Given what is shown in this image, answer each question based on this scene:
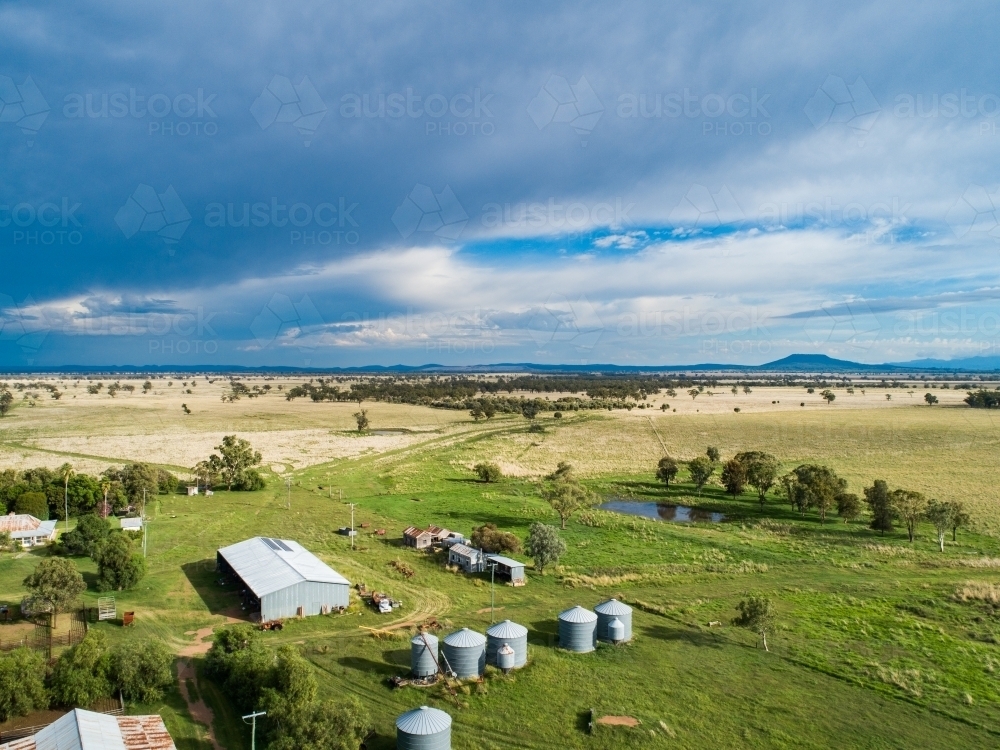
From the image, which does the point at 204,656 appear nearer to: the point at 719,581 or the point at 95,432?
the point at 719,581

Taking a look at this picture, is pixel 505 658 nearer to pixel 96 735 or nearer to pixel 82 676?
pixel 96 735

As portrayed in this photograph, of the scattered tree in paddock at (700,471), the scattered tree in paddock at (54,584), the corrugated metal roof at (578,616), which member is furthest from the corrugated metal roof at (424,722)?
the scattered tree in paddock at (700,471)

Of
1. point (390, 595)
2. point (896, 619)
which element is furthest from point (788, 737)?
point (390, 595)

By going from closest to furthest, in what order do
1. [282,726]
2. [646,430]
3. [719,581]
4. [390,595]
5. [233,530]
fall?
[282,726]
[390,595]
[719,581]
[233,530]
[646,430]

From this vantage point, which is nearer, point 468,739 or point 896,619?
point 468,739

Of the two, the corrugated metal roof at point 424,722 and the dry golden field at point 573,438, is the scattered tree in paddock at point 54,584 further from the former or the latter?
the dry golden field at point 573,438

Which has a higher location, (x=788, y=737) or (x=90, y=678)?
(x=90, y=678)

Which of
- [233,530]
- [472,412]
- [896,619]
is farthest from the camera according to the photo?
[472,412]
